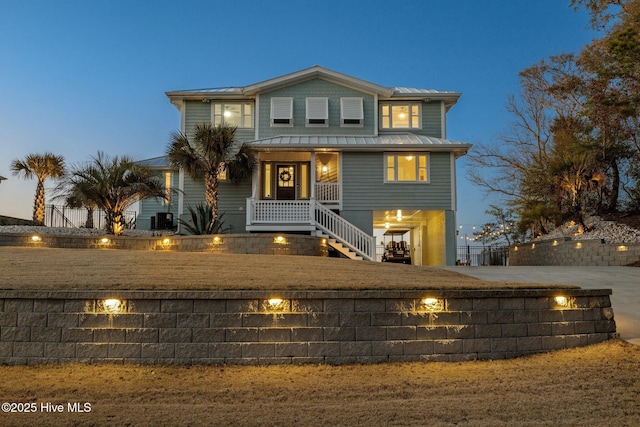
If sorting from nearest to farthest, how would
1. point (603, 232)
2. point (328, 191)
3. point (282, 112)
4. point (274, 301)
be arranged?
point (274, 301) → point (603, 232) → point (328, 191) → point (282, 112)

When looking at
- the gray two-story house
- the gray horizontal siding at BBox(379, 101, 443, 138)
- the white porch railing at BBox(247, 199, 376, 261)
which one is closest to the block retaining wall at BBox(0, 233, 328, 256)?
the white porch railing at BBox(247, 199, 376, 261)

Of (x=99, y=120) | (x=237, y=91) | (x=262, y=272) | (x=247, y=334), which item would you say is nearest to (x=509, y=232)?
(x=237, y=91)

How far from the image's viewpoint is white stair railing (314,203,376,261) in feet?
49.3

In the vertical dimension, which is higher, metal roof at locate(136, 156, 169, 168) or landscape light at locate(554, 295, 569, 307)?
metal roof at locate(136, 156, 169, 168)

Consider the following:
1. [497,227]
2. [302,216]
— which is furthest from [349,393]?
[497,227]

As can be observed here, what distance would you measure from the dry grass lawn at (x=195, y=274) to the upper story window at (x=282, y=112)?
382 inches

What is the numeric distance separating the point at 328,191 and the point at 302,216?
2251mm

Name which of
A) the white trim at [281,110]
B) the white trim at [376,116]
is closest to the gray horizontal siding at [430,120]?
the white trim at [376,116]

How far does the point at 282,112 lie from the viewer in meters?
18.8

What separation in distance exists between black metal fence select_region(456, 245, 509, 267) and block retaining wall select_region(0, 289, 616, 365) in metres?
16.8

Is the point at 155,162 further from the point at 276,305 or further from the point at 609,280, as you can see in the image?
the point at 609,280

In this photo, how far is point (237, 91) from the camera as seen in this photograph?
62.0 ft

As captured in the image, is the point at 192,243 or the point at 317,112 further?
the point at 317,112

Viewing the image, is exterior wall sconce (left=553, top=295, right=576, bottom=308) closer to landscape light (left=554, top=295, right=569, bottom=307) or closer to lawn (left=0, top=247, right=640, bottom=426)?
landscape light (left=554, top=295, right=569, bottom=307)
